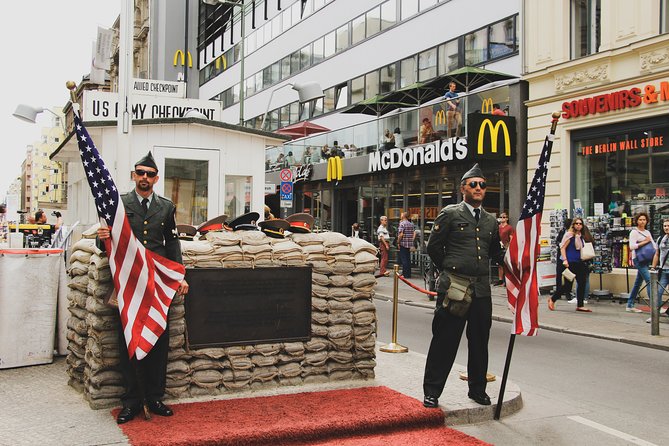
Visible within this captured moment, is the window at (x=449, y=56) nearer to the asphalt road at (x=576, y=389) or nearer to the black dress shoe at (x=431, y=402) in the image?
the asphalt road at (x=576, y=389)

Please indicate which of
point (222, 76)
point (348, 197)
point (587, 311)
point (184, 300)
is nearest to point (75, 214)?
point (184, 300)

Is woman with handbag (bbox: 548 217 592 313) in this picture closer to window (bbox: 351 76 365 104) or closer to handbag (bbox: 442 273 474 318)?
handbag (bbox: 442 273 474 318)

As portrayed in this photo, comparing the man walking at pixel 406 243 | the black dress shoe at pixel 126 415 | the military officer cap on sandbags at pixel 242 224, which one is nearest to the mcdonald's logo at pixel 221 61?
the man walking at pixel 406 243

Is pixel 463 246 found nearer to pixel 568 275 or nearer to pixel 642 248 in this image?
pixel 642 248

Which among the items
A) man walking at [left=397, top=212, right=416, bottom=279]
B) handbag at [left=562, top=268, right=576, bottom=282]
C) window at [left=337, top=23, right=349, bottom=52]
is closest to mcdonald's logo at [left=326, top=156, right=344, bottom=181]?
man walking at [left=397, top=212, right=416, bottom=279]

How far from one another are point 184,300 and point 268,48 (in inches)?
1570

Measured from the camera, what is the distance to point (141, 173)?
5.79 m

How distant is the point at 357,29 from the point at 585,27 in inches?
635

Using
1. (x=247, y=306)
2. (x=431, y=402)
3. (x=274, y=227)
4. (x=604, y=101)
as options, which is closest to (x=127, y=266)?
(x=247, y=306)

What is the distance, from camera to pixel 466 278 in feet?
20.7

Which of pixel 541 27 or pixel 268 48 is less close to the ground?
pixel 268 48

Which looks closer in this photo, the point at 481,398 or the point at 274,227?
the point at 481,398

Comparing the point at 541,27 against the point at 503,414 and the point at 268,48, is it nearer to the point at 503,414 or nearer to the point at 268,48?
the point at 503,414

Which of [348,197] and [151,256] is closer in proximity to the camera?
[151,256]
